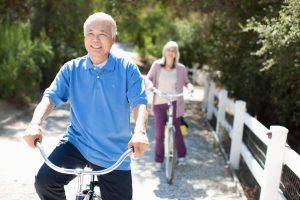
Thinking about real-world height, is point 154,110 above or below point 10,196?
above

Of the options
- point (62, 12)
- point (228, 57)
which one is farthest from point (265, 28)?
point (62, 12)

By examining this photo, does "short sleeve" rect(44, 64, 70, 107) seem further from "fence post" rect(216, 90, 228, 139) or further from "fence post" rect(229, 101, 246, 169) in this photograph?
"fence post" rect(216, 90, 228, 139)

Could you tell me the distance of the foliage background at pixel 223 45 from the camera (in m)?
6.73

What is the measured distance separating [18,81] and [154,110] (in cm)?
504

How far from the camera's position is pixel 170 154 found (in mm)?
6621

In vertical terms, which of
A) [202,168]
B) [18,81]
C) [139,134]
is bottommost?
[202,168]

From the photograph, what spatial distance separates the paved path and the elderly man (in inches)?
93.6

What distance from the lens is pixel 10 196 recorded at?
563 centimetres

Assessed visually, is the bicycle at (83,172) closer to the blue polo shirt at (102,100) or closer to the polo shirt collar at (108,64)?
the blue polo shirt at (102,100)

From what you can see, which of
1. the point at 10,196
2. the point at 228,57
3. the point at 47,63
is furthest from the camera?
the point at 47,63

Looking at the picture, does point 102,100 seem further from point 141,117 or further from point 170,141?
point 170,141

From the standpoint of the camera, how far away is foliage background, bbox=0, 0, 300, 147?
673cm

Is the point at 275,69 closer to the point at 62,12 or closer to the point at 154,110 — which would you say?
the point at 154,110

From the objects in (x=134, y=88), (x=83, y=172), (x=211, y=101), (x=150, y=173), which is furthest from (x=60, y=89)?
(x=211, y=101)
